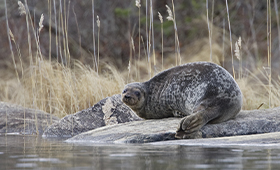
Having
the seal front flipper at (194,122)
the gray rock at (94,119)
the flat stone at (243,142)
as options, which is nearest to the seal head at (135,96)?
the gray rock at (94,119)

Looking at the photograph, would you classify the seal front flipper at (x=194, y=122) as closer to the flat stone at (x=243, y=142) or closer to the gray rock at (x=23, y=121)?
the flat stone at (x=243, y=142)

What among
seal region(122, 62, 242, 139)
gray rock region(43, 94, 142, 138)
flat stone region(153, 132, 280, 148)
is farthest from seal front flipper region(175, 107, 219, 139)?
gray rock region(43, 94, 142, 138)

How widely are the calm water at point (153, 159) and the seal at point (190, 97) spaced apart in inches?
46.0

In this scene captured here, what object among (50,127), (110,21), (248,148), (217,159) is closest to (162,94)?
(50,127)

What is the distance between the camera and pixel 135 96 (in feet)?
17.9

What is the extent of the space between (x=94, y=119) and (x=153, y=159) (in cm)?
348

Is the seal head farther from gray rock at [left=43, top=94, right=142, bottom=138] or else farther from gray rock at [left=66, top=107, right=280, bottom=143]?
gray rock at [left=43, top=94, right=142, bottom=138]

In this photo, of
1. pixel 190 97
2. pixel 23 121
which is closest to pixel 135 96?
pixel 190 97

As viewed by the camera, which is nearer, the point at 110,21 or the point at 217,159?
the point at 217,159

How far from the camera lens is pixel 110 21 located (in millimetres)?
17547

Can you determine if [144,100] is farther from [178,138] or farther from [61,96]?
[61,96]

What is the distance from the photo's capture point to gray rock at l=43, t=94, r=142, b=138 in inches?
241

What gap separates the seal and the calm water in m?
1.17

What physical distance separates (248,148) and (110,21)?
14431 millimetres
